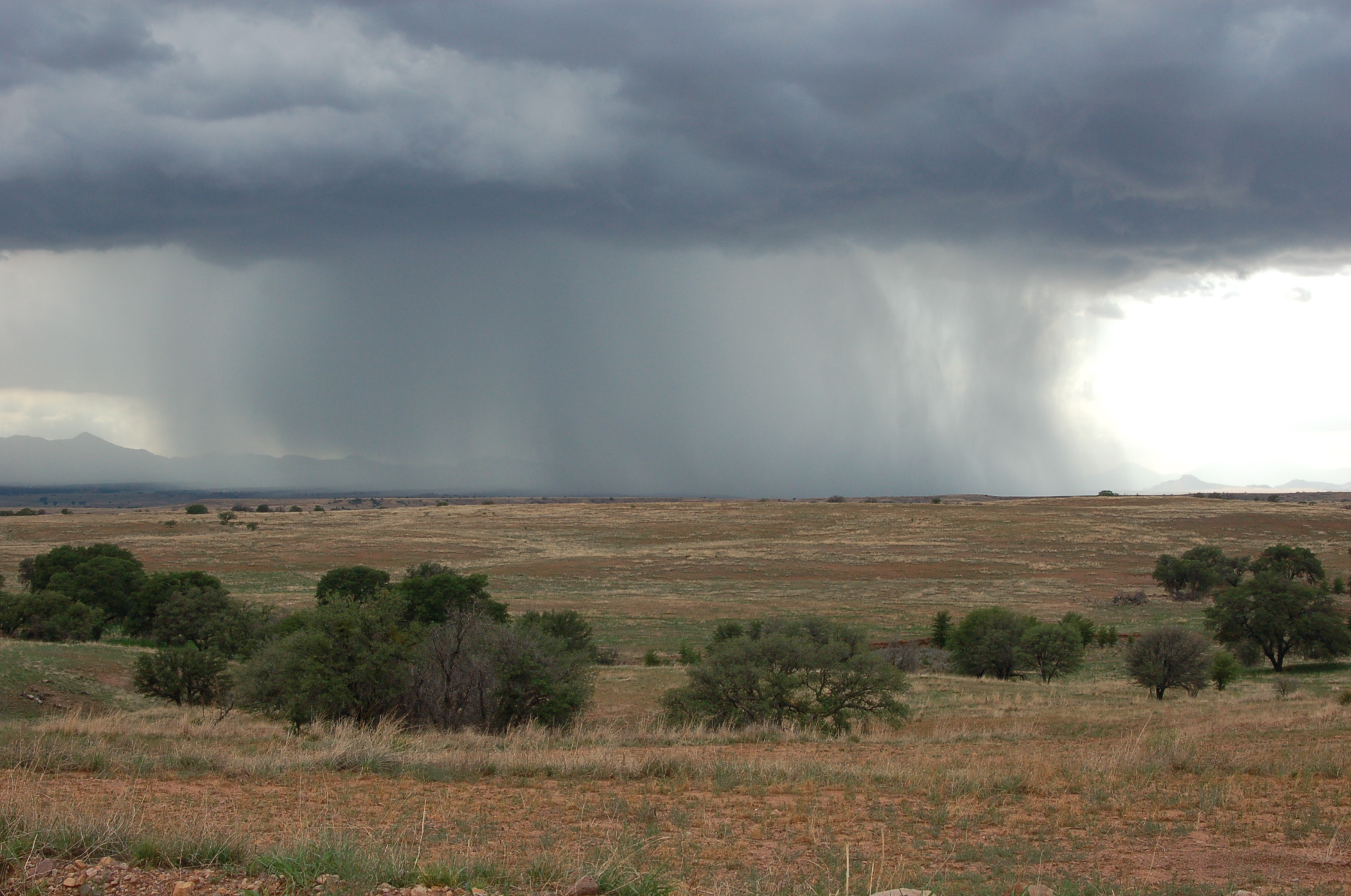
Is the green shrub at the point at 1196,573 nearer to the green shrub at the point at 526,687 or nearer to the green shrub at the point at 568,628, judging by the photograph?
the green shrub at the point at 568,628

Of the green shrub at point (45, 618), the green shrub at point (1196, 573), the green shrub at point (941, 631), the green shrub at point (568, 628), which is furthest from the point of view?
the green shrub at point (1196, 573)

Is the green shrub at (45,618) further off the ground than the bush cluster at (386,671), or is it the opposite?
the bush cluster at (386,671)

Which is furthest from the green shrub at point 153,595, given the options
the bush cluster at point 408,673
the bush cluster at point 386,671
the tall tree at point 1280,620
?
the tall tree at point 1280,620

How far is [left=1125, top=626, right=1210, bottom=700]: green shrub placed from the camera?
119 ft

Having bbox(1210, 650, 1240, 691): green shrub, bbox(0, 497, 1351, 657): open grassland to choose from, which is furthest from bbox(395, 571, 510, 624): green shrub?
bbox(1210, 650, 1240, 691): green shrub

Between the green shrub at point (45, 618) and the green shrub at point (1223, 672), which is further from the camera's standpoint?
the green shrub at point (45, 618)

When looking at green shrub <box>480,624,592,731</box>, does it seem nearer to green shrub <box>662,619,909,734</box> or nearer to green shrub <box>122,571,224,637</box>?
green shrub <box>662,619,909,734</box>

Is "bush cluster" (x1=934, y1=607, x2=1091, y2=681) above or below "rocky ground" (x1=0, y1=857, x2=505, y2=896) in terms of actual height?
below

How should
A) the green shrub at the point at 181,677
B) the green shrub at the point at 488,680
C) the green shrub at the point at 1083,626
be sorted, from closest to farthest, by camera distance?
the green shrub at the point at 488,680 → the green shrub at the point at 181,677 → the green shrub at the point at 1083,626

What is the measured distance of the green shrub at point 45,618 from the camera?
4375cm

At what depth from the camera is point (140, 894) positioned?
6363 millimetres

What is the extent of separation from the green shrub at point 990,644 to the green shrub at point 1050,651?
609 mm

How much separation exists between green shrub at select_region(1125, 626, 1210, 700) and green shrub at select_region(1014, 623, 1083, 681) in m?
6.40

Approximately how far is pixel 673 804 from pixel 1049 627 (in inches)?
1530
